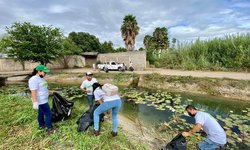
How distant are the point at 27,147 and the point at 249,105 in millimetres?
8471

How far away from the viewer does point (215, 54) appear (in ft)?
45.8

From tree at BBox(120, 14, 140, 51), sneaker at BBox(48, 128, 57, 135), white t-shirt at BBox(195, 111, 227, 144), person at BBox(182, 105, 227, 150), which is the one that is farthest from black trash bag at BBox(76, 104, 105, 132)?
tree at BBox(120, 14, 140, 51)

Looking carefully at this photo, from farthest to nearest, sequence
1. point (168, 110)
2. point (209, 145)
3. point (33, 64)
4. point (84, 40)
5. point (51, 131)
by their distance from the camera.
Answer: point (84, 40), point (33, 64), point (168, 110), point (51, 131), point (209, 145)

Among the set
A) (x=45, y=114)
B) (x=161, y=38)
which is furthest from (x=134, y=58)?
(x=45, y=114)

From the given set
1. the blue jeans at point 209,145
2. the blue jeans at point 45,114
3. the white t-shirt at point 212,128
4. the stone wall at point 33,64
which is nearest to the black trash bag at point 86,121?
the blue jeans at point 45,114

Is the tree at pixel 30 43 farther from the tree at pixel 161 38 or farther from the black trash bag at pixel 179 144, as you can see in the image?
the tree at pixel 161 38

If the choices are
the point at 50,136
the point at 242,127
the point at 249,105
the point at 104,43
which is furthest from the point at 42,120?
the point at 104,43

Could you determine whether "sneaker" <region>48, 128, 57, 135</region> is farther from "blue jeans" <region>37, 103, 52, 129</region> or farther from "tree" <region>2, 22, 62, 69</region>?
"tree" <region>2, 22, 62, 69</region>

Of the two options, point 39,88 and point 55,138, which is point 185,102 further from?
point 39,88

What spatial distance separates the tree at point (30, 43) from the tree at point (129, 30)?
1355 centimetres

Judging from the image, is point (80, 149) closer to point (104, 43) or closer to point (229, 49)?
point (229, 49)

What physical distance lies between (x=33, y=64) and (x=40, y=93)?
23.4 metres

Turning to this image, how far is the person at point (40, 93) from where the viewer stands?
2711mm

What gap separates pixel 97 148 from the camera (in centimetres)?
269
